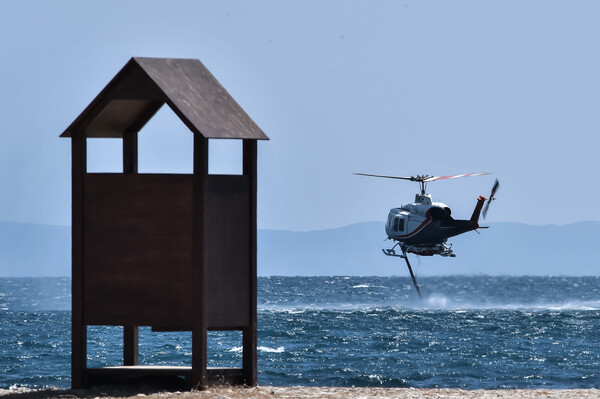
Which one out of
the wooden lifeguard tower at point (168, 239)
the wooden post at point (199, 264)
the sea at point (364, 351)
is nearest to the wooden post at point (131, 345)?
the wooden lifeguard tower at point (168, 239)

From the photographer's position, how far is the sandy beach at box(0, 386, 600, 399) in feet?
58.5

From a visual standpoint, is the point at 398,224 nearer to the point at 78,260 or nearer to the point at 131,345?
the point at 131,345

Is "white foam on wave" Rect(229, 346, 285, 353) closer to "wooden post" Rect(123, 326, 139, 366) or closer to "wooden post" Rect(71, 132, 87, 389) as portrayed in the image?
"wooden post" Rect(123, 326, 139, 366)

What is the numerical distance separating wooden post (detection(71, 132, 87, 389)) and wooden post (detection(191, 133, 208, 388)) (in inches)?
70.9

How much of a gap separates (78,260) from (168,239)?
4.79 feet

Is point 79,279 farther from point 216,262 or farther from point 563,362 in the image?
point 563,362

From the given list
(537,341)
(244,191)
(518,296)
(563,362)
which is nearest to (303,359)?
(563,362)

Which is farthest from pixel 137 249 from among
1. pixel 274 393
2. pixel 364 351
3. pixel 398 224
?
pixel 398 224

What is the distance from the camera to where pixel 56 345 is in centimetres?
4534

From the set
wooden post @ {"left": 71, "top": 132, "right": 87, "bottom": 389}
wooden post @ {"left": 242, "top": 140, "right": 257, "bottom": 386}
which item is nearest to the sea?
wooden post @ {"left": 71, "top": 132, "right": 87, "bottom": 389}

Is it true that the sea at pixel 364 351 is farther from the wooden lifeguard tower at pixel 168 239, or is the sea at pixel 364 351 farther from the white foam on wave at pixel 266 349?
the wooden lifeguard tower at pixel 168 239

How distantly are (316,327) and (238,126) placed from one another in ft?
133

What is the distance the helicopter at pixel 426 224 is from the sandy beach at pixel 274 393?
4370 cm

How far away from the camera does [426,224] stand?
6481 cm
